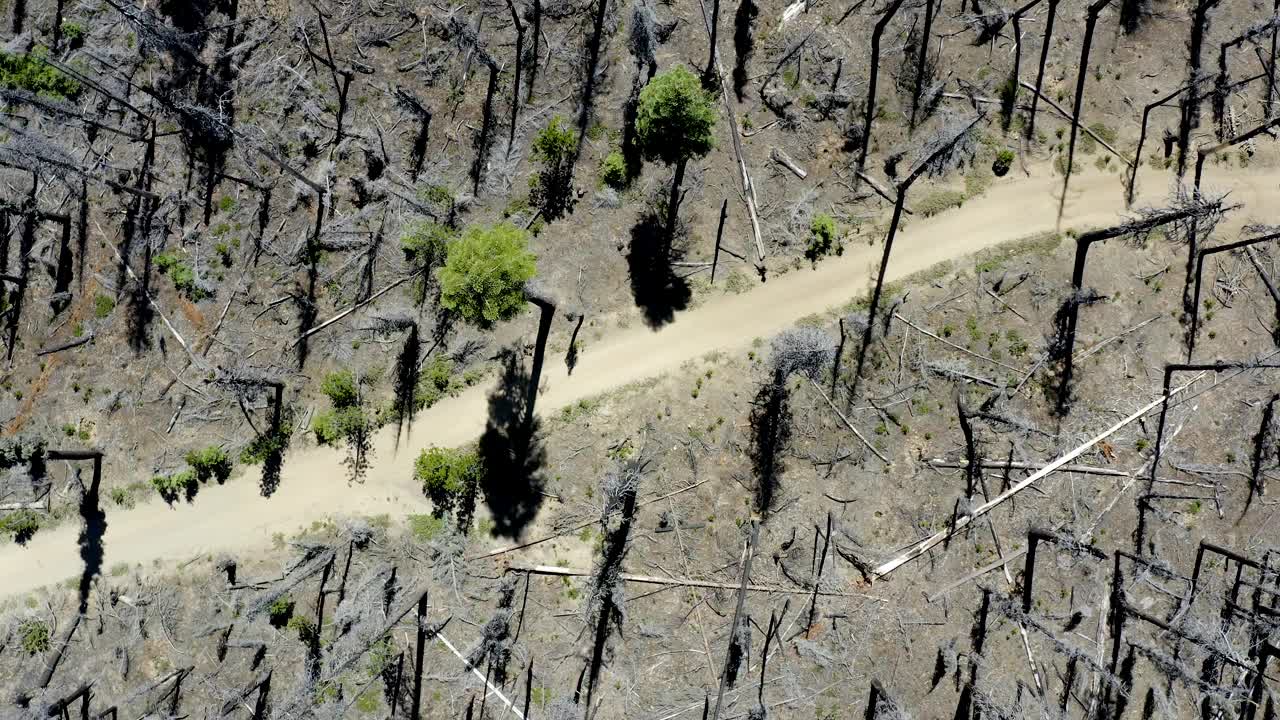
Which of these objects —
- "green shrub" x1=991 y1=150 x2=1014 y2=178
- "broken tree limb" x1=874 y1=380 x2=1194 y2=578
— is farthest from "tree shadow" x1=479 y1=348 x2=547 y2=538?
"green shrub" x1=991 y1=150 x2=1014 y2=178

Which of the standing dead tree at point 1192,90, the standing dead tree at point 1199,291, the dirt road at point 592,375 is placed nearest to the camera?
the dirt road at point 592,375

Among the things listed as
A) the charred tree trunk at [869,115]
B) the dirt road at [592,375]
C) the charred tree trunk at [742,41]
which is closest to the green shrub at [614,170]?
the charred tree trunk at [742,41]

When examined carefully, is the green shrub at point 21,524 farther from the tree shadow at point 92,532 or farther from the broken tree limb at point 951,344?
the broken tree limb at point 951,344

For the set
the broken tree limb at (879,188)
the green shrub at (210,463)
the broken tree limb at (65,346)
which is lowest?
the green shrub at (210,463)

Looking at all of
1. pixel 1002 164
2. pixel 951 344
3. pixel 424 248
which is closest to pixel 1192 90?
pixel 1002 164

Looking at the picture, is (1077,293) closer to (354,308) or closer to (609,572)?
(609,572)

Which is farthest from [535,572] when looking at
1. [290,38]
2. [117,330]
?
[290,38]

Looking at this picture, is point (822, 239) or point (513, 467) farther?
point (822, 239)
